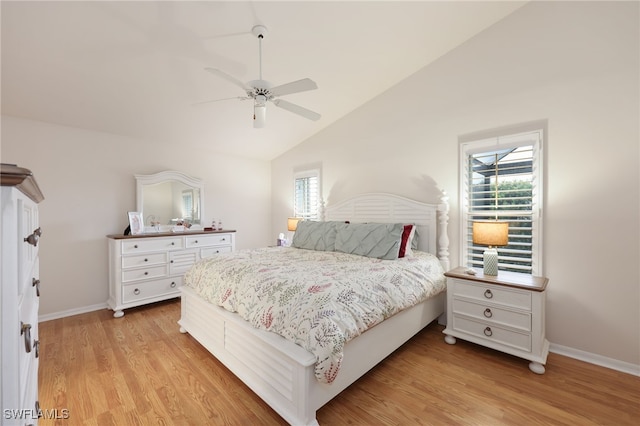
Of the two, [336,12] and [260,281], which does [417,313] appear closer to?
[260,281]

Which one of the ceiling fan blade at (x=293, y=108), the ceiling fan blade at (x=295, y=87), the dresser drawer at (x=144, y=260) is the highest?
the ceiling fan blade at (x=295, y=87)

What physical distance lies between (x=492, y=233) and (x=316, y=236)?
190 centimetres

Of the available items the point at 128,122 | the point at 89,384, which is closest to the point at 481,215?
the point at 89,384

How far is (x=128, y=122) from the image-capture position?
11.4 ft

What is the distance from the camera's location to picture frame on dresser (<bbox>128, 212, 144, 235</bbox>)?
360cm

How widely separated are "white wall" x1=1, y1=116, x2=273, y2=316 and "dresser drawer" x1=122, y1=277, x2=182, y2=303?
0.51 m

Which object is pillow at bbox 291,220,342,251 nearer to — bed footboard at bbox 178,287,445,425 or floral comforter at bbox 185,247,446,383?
floral comforter at bbox 185,247,446,383

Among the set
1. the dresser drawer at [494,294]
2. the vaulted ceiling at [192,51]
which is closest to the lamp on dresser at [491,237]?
the dresser drawer at [494,294]

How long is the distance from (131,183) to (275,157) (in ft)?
7.99

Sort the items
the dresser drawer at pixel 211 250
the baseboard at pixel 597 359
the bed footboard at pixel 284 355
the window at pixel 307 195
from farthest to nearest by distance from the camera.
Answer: the window at pixel 307 195
the dresser drawer at pixel 211 250
the baseboard at pixel 597 359
the bed footboard at pixel 284 355

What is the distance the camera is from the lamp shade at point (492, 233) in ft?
7.90

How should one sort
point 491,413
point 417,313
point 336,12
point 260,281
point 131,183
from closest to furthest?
point 491,413, point 260,281, point 336,12, point 417,313, point 131,183

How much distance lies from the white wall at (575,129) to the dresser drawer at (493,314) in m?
0.56

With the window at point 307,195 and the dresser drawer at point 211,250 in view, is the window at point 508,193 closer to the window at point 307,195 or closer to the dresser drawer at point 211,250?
the window at point 307,195
